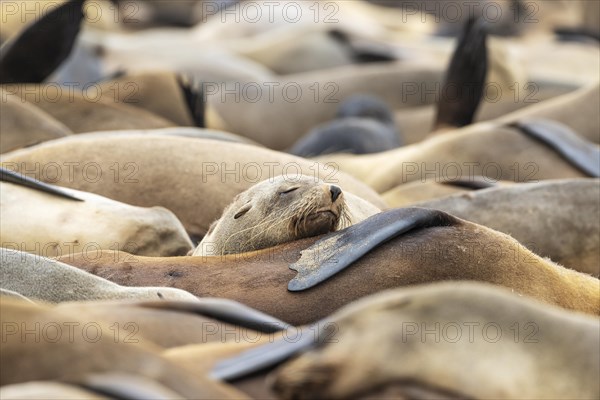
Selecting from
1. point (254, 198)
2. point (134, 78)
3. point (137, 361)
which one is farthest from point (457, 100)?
point (137, 361)

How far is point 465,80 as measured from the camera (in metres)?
9.09

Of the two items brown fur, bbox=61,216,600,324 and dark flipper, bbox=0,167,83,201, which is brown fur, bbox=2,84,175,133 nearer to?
dark flipper, bbox=0,167,83,201

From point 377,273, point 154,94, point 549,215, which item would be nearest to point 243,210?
point 377,273

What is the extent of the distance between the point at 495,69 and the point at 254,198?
22.5 ft

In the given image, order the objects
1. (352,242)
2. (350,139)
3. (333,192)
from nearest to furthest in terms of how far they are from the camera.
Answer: (352,242) → (333,192) → (350,139)

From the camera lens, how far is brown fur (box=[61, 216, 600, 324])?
402 centimetres

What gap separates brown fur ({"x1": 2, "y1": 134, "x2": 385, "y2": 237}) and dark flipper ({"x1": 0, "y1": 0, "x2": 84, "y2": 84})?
188cm

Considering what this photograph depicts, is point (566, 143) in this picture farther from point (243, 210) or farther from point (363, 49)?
point (363, 49)

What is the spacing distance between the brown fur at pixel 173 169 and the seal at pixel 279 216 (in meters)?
0.63

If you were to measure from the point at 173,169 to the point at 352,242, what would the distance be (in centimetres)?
156

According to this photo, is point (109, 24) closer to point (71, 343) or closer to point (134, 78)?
point (134, 78)

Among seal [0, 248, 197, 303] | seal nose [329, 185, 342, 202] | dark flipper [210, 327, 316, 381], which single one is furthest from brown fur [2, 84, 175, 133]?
dark flipper [210, 327, 316, 381]

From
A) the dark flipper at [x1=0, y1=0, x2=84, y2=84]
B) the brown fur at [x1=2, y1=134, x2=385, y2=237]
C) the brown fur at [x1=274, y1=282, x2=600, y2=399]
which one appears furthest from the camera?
the dark flipper at [x1=0, y1=0, x2=84, y2=84]

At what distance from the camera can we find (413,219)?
420 centimetres
